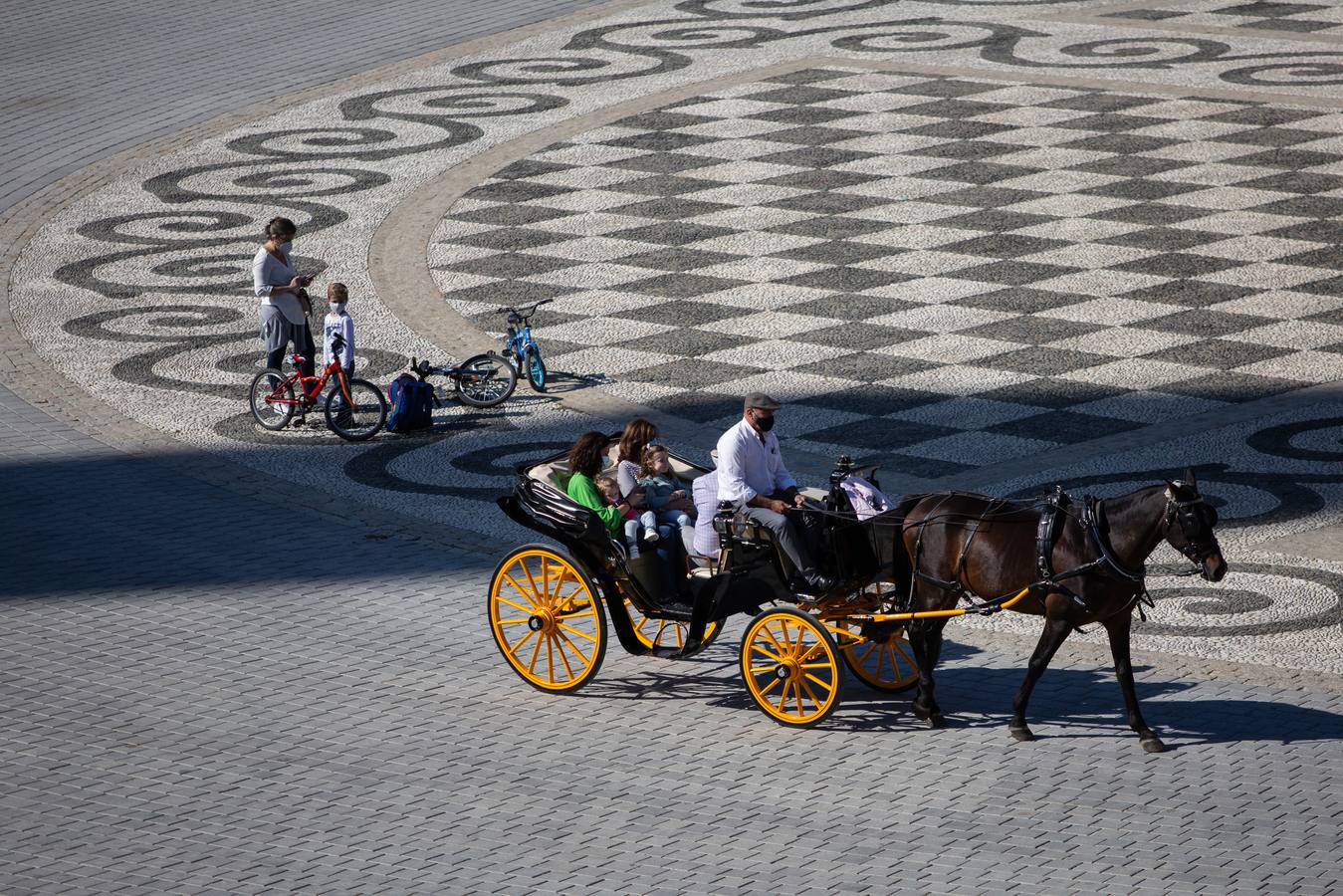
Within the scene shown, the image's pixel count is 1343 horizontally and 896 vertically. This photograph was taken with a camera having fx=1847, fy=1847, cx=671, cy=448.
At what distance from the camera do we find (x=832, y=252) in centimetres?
2058

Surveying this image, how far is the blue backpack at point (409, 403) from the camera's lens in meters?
15.8

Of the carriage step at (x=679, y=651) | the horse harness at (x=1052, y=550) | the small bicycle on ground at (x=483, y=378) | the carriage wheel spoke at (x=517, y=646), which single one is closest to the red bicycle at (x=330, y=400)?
the small bicycle on ground at (x=483, y=378)

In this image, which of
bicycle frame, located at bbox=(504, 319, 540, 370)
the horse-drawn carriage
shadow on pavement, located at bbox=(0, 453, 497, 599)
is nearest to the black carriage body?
the horse-drawn carriage

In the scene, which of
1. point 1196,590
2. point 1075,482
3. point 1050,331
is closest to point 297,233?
point 1050,331

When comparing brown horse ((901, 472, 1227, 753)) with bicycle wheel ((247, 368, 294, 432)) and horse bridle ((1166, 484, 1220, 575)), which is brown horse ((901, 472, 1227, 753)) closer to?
horse bridle ((1166, 484, 1220, 575))

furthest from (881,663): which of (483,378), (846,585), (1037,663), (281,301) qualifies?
(281,301)

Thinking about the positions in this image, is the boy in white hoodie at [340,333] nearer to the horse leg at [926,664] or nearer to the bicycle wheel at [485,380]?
the bicycle wheel at [485,380]

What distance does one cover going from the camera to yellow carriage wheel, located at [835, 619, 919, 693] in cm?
1062

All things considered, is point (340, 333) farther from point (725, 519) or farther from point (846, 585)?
point (846, 585)

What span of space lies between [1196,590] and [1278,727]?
228cm

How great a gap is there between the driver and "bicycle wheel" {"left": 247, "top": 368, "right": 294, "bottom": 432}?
6.93 meters

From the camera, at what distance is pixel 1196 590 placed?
1214 centimetres

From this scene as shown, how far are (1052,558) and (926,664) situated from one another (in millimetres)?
1031

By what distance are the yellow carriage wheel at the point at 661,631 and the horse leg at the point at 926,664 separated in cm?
122
